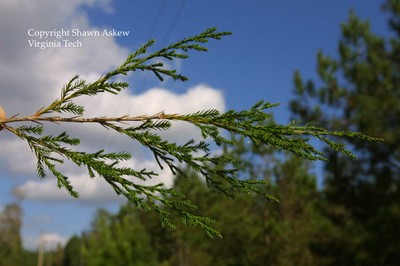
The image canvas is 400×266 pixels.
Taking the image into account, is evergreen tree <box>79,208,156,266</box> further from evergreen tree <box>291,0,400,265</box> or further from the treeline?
evergreen tree <box>291,0,400,265</box>

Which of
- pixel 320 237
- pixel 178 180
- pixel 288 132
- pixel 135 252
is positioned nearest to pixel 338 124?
pixel 320 237

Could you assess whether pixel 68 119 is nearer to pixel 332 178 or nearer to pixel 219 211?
pixel 332 178

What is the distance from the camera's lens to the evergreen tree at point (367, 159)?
52.5 ft

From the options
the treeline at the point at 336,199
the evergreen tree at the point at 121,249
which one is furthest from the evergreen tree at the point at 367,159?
the evergreen tree at the point at 121,249

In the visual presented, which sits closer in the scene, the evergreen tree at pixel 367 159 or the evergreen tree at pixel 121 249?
the evergreen tree at pixel 367 159

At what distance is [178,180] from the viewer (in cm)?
4119

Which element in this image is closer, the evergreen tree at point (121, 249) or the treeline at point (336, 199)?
the treeline at point (336, 199)

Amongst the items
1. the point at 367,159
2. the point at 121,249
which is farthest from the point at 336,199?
the point at 121,249

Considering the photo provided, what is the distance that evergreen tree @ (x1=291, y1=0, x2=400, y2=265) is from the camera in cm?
1602

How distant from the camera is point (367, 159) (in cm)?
1714

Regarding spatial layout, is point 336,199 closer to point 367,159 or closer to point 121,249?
point 367,159

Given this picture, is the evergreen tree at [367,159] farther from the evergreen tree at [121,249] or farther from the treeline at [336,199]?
the evergreen tree at [121,249]

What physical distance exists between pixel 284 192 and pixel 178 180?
1536cm

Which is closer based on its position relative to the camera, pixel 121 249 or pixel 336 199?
pixel 336 199
